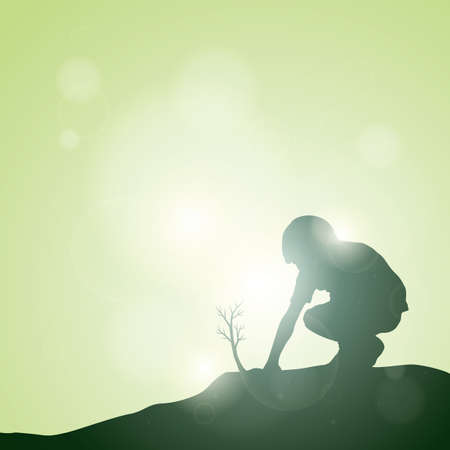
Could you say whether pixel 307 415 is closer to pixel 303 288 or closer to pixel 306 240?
pixel 303 288

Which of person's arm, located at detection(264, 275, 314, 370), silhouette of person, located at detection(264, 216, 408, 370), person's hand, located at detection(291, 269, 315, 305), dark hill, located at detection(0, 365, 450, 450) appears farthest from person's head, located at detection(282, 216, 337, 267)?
dark hill, located at detection(0, 365, 450, 450)

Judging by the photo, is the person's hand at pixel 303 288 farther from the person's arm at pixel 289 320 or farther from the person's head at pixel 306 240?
the person's head at pixel 306 240

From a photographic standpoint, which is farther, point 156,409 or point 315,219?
point 156,409

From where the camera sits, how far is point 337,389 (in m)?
10.7

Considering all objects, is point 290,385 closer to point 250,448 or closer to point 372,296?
point 250,448

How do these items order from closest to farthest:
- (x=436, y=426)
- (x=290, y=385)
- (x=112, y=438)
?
(x=290, y=385), (x=436, y=426), (x=112, y=438)

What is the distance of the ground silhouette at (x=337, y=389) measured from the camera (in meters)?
10.2

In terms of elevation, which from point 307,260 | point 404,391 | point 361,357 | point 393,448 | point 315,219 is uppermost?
point 315,219

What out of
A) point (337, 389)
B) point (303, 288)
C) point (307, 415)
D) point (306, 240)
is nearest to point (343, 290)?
point (303, 288)

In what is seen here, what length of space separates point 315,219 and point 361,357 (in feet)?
9.15

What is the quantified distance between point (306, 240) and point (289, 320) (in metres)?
1.60

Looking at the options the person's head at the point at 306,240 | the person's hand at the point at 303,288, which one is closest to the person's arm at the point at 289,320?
the person's hand at the point at 303,288

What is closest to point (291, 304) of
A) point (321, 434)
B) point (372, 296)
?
point (372, 296)

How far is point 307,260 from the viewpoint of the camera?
10422mm
